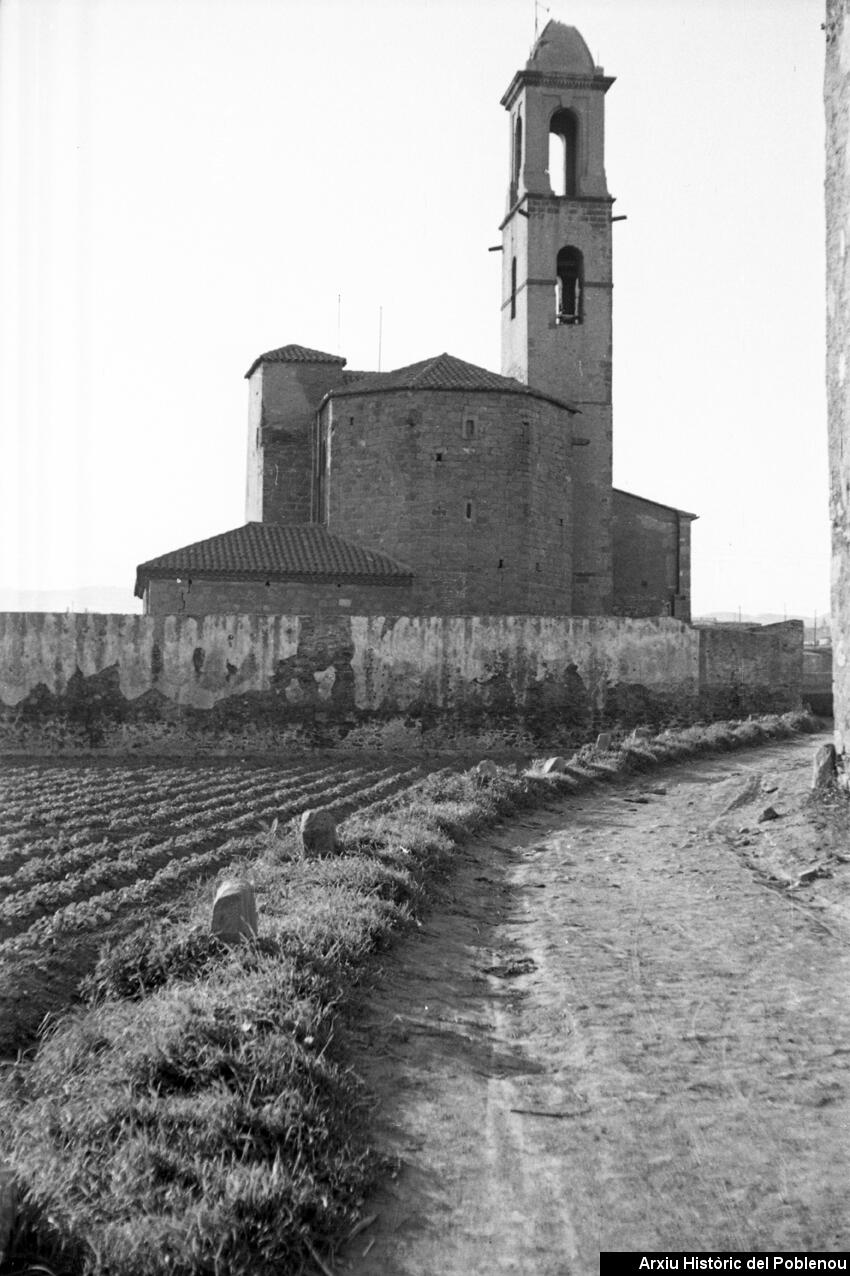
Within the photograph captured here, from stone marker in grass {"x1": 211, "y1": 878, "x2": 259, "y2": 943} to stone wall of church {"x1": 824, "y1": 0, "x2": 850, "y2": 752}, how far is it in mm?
6881

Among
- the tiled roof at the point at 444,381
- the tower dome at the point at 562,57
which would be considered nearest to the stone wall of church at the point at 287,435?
the tiled roof at the point at 444,381

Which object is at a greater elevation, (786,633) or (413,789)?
(786,633)

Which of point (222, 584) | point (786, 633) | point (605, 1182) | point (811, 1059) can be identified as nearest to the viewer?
point (605, 1182)

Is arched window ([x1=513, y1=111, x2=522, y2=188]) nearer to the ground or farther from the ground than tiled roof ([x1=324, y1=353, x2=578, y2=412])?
farther from the ground

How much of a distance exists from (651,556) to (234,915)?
106ft

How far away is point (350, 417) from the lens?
3300cm

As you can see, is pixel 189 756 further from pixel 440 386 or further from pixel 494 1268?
pixel 494 1268

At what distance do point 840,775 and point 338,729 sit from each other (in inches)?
504

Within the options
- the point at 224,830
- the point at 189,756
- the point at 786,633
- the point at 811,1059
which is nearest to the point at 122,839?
the point at 224,830

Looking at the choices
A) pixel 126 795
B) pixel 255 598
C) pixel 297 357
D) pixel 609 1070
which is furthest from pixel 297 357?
pixel 609 1070

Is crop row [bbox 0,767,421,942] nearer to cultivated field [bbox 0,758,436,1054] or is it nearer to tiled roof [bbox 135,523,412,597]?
cultivated field [bbox 0,758,436,1054]

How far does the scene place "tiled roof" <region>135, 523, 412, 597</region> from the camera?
30.3 m
